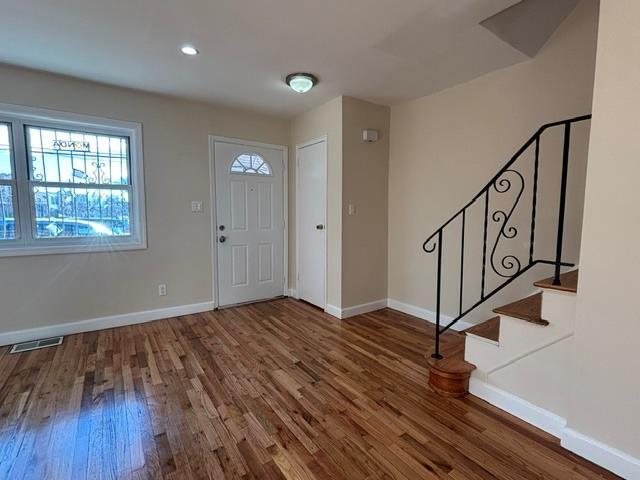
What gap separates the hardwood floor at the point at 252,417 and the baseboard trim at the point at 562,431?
46 mm

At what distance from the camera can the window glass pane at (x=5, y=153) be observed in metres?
Answer: 2.78

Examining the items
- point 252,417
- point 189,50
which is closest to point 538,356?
point 252,417

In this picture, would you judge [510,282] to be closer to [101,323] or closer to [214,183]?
[214,183]

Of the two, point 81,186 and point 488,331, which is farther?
point 81,186

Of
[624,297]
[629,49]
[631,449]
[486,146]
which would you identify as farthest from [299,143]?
[631,449]

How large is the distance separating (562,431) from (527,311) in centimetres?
64

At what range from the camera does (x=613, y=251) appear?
4.74 ft

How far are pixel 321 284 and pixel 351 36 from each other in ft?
8.53

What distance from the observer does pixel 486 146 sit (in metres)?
2.89

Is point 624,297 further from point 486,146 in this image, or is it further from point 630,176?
point 486,146

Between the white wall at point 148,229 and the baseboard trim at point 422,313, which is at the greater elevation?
the white wall at point 148,229

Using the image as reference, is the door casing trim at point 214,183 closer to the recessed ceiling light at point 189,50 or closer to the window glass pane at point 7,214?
the recessed ceiling light at point 189,50

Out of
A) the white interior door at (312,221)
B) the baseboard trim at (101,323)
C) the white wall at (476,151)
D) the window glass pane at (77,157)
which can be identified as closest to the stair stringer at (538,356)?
the white wall at (476,151)

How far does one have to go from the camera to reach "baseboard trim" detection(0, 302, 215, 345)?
287 cm
